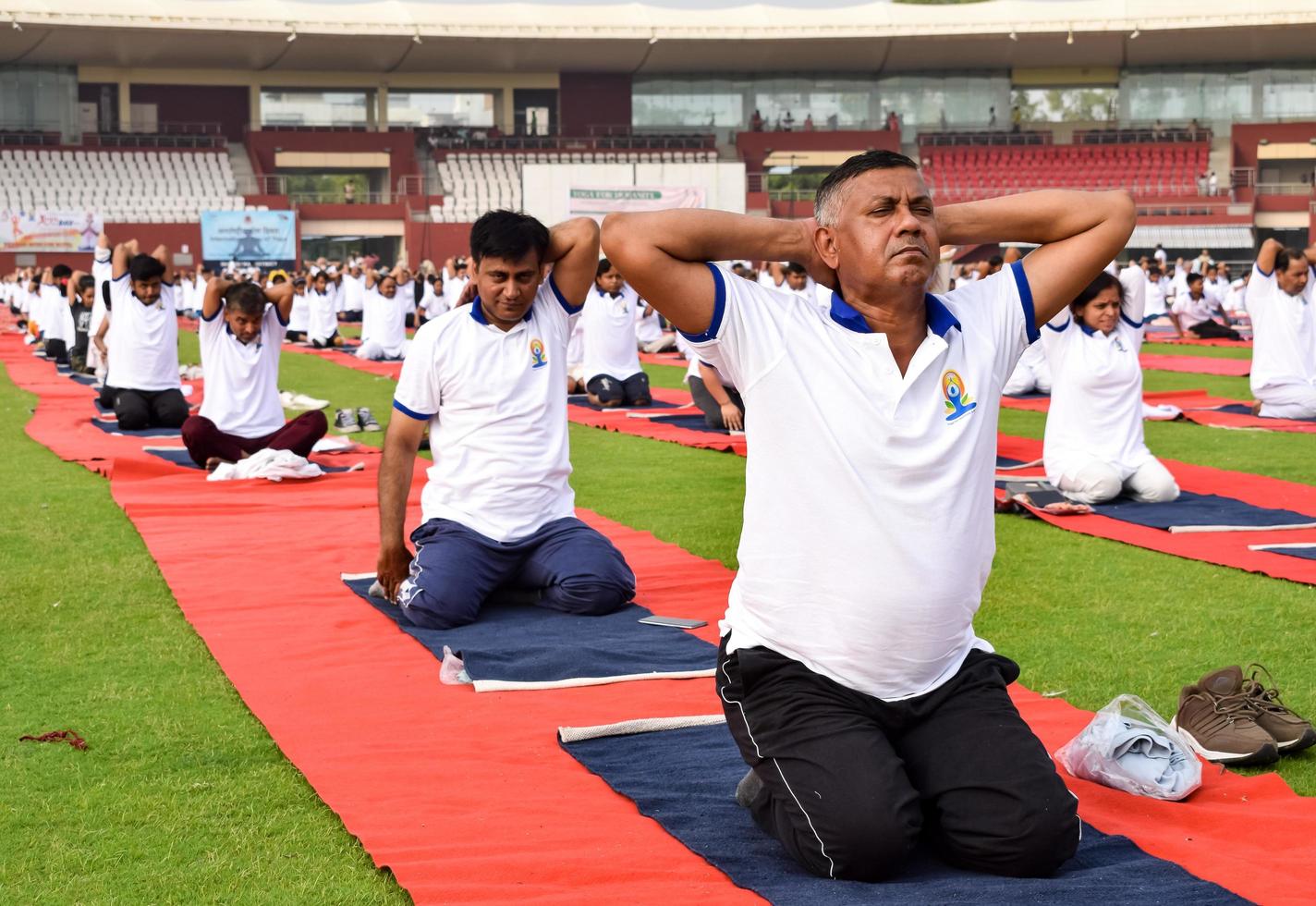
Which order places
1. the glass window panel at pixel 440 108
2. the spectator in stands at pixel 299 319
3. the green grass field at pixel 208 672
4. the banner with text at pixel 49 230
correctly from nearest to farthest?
the green grass field at pixel 208 672, the spectator in stands at pixel 299 319, the banner with text at pixel 49 230, the glass window panel at pixel 440 108

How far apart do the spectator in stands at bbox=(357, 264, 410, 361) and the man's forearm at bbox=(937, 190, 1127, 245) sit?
672 inches

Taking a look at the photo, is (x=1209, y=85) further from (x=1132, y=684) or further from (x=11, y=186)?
(x=1132, y=684)

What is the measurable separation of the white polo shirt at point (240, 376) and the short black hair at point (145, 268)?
1.92 meters

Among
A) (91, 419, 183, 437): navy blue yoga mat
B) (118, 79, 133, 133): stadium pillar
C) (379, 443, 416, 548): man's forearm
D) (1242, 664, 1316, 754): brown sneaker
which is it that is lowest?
(1242, 664, 1316, 754): brown sneaker

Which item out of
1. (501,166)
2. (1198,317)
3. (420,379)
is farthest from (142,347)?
(501,166)

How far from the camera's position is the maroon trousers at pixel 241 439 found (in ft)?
30.3

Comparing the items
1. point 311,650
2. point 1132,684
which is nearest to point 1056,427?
point 1132,684

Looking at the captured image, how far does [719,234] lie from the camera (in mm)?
2961

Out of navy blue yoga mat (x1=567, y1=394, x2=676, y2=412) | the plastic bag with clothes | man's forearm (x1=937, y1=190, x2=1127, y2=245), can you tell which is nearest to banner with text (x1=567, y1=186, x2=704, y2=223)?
navy blue yoga mat (x1=567, y1=394, x2=676, y2=412)

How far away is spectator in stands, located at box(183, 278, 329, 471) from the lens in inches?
366

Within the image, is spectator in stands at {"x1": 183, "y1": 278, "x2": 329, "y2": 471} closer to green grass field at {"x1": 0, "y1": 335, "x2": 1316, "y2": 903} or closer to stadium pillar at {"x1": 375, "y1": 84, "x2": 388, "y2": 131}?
green grass field at {"x1": 0, "y1": 335, "x2": 1316, "y2": 903}

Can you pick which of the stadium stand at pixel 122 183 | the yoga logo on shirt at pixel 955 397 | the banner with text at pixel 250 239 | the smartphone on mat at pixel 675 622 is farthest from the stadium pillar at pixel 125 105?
the yoga logo on shirt at pixel 955 397

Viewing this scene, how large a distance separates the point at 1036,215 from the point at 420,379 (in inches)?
108

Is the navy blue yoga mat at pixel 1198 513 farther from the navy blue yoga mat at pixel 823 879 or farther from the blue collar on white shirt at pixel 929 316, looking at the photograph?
the blue collar on white shirt at pixel 929 316
